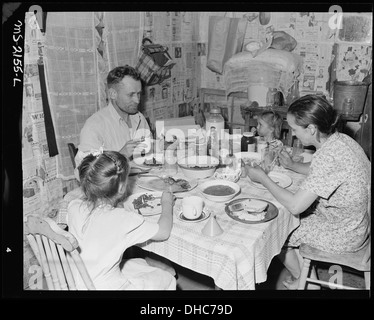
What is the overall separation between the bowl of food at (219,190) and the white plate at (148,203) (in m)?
0.18

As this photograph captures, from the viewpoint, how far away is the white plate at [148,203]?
1.34m

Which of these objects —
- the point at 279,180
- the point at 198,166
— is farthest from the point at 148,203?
A: the point at 279,180

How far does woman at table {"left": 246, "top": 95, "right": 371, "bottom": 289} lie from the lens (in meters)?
1.37

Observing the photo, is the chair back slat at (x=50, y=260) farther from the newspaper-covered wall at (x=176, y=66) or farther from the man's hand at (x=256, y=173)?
the newspaper-covered wall at (x=176, y=66)

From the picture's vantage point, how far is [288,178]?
5.36ft

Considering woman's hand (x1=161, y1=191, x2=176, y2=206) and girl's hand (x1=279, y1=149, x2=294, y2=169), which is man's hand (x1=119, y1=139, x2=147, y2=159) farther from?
girl's hand (x1=279, y1=149, x2=294, y2=169)

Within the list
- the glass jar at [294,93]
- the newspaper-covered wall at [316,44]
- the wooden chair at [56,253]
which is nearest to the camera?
the wooden chair at [56,253]

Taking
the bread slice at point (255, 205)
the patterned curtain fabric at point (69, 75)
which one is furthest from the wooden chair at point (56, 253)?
the patterned curtain fabric at point (69, 75)

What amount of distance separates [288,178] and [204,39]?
1736 mm

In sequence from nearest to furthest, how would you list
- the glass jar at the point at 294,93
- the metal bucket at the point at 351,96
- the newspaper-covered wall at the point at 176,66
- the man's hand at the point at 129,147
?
the man's hand at the point at 129,147, the newspaper-covered wall at the point at 176,66, the metal bucket at the point at 351,96, the glass jar at the point at 294,93

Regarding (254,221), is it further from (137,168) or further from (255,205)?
(137,168)

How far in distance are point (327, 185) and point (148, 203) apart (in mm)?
634

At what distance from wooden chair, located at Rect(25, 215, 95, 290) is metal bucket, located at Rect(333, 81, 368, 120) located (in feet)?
7.39

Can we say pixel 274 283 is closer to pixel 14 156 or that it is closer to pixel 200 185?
pixel 200 185
